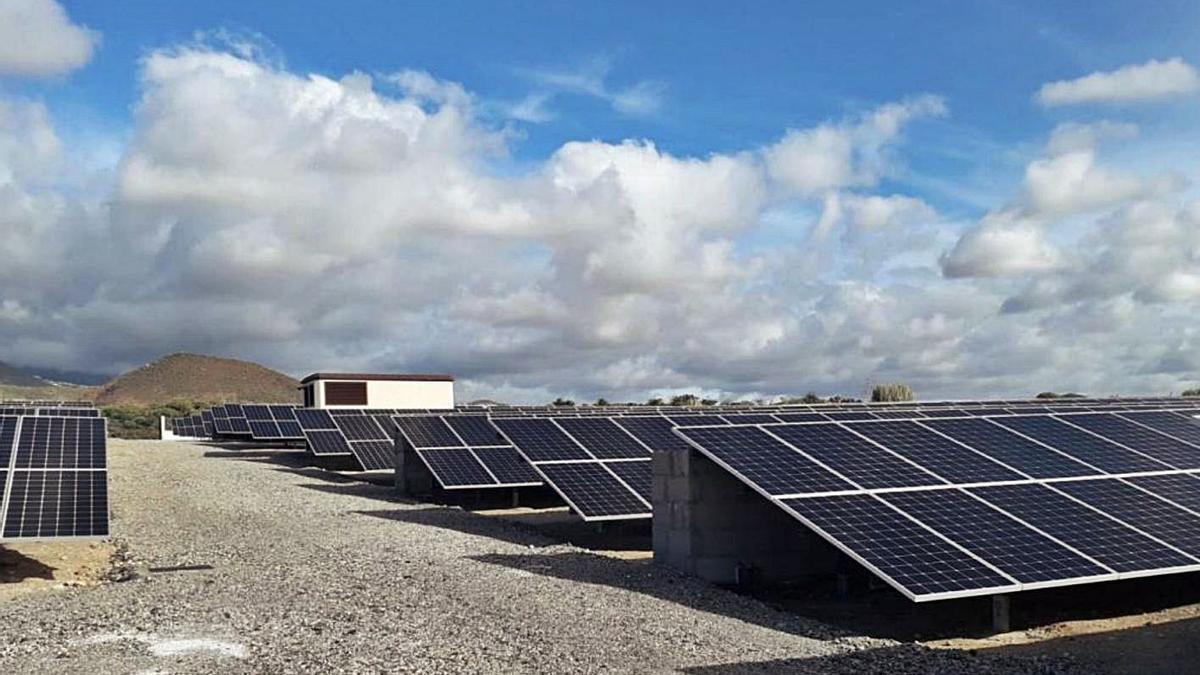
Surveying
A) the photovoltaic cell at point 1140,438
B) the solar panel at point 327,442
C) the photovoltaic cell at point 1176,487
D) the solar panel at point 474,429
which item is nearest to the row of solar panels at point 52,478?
the solar panel at point 474,429

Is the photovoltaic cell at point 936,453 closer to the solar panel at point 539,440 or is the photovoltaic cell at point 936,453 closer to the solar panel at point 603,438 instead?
the solar panel at point 603,438

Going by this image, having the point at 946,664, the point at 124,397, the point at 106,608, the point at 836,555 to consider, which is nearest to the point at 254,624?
the point at 106,608

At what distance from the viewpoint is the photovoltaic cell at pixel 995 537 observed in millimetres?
14859

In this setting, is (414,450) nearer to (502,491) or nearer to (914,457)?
(502,491)

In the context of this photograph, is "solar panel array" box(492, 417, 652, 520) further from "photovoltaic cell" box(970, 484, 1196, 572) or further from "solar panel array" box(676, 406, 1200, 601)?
"photovoltaic cell" box(970, 484, 1196, 572)

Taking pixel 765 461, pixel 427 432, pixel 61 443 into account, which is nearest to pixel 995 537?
Result: pixel 765 461

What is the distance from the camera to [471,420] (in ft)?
114

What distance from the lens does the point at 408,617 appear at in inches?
553

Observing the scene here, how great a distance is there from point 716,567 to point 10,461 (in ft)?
41.6

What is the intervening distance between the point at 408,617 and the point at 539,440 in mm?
12216

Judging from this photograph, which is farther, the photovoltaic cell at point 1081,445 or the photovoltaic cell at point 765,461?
the photovoltaic cell at point 1081,445

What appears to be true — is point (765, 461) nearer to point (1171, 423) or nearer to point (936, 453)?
point (936, 453)

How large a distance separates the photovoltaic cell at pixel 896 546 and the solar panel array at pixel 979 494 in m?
0.03

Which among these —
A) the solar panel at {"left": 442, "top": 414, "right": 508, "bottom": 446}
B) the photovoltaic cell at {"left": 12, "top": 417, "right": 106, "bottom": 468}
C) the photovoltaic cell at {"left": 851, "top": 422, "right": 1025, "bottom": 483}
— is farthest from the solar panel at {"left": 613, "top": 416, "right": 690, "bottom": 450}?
the photovoltaic cell at {"left": 12, "top": 417, "right": 106, "bottom": 468}
